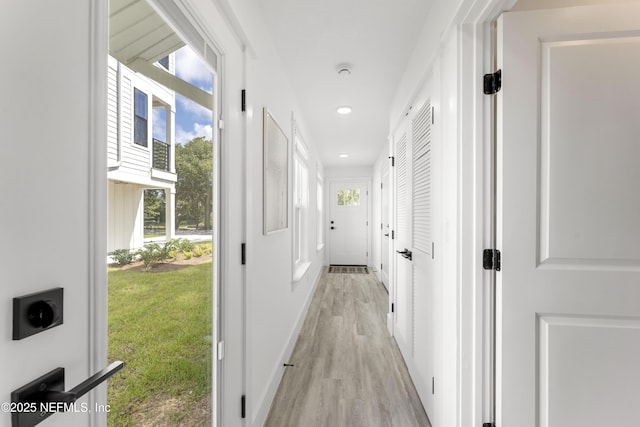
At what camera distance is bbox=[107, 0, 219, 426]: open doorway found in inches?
27.5

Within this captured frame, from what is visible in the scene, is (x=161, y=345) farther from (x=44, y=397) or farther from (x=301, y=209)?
(x=301, y=209)

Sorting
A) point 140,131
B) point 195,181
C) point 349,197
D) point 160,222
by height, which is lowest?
point 160,222

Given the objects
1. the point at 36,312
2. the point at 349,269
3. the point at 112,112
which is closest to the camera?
the point at 36,312

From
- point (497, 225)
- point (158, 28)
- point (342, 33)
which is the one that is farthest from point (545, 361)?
point (342, 33)

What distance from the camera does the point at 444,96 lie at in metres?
1.46

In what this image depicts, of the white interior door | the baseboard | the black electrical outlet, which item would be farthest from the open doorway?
the white interior door

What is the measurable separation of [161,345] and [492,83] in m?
1.61

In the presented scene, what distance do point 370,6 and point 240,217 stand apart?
1425 millimetres

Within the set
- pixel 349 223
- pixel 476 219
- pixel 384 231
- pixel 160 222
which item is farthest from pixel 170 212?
pixel 349 223

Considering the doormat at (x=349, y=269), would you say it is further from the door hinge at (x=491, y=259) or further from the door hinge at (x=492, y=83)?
the door hinge at (x=492, y=83)

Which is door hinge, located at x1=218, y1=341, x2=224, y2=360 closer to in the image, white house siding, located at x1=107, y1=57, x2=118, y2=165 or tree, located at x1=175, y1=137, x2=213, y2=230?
tree, located at x1=175, y1=137, x2=213, y2=230

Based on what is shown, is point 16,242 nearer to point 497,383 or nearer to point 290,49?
point 497,383

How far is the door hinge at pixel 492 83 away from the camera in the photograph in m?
1.20

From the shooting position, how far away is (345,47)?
2.05 metres
